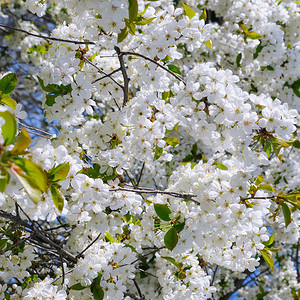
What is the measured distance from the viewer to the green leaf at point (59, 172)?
66.7 inches

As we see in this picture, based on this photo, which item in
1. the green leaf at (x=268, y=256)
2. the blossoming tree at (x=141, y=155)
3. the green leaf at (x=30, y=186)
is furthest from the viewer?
the green leaf at (x=268, y=256)

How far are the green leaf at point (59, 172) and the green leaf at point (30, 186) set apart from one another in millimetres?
475

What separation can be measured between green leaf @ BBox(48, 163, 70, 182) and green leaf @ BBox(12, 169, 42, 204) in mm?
475

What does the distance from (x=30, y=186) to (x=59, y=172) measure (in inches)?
19.4

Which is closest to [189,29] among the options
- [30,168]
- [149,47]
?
[149,47]

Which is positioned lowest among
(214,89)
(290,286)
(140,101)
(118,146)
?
(290,286)

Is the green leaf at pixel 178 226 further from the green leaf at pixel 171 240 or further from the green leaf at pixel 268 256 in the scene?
the green leaf at pixel 268 256

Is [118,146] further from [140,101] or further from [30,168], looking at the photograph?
[30,168]

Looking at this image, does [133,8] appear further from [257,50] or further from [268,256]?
[257,50]

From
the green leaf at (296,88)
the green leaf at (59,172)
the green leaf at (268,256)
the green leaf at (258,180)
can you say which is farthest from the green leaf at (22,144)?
the green leaf at (296,88)

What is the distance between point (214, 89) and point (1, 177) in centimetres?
126

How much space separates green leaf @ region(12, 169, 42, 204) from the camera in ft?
3.91

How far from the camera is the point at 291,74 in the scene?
443cm

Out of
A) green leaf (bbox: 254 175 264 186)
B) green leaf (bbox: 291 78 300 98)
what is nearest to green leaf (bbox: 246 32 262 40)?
green leaf (bbox: 291 78 300 98)
